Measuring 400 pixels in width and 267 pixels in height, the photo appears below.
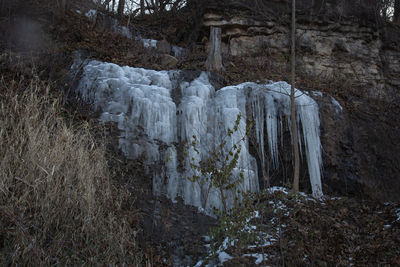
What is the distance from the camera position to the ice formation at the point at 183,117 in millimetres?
5852

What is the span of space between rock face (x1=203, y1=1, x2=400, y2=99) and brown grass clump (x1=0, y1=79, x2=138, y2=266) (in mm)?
7398

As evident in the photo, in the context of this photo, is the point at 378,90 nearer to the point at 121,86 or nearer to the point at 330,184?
the point at 330,184

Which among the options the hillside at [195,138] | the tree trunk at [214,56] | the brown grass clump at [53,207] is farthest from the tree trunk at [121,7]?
the brown grass clump at [53,207]

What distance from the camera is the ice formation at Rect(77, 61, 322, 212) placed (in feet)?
19.2

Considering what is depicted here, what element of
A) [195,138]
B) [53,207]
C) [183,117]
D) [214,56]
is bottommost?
[53,207]

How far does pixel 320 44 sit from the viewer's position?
10.5 metres

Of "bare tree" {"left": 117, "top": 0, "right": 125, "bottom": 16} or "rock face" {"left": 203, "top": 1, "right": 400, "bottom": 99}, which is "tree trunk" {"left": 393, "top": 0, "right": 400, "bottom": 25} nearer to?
"rock face" {"left": 203, "top": 1, "right": 400, "bottom": 99}

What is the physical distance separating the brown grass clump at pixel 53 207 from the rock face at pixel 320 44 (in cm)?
740

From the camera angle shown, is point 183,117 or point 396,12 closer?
point 183,117

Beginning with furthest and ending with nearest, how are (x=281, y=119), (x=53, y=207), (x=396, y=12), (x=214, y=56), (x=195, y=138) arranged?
(x=396, y=12) → (x=214, y=56) → (x=281, y=119) → (x=195, y=138) → (x=53, y=207)

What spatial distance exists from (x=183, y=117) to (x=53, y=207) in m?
3.42

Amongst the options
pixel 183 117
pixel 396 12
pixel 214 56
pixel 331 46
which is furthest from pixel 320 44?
pixel 183 117

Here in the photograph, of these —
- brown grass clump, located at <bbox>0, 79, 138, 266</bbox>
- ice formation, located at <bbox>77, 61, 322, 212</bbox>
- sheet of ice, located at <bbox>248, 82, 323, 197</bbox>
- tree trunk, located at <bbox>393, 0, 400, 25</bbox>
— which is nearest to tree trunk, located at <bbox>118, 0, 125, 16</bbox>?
ice formation, located at <bbox>77, 61, 322, 212</bbox>

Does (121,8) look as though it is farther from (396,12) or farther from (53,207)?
(53,207)
